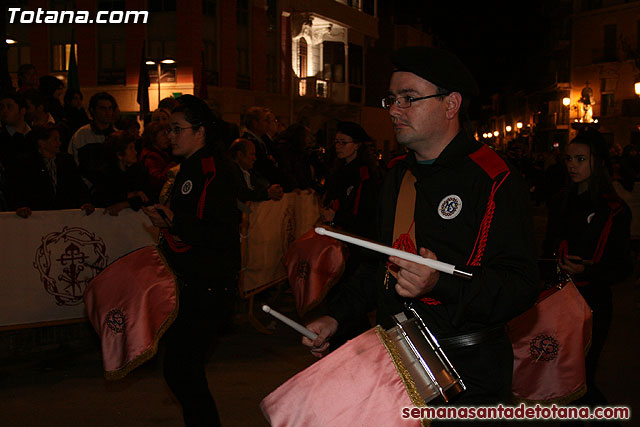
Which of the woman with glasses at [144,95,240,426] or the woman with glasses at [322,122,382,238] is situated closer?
the woman with glasses at [144,95,240,426]

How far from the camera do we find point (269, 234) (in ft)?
29.6

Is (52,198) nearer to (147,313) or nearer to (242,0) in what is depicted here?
(147,313)

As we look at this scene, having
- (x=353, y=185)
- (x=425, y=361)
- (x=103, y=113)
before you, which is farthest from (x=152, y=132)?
(x=425, y=361)

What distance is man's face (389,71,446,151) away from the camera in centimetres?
266

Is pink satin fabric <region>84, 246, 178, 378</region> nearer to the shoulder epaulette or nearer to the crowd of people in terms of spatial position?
the crowd of people

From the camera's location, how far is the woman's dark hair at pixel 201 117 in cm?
446

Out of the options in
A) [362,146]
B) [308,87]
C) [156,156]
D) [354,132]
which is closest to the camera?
[354,132]

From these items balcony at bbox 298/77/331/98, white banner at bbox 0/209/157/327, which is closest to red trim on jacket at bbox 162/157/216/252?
white banner at bbox 0/209/157/327

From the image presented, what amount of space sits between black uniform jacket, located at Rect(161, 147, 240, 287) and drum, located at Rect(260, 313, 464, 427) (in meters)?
1.96

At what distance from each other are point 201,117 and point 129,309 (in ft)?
4.15

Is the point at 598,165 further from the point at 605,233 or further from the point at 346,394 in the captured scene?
the point at 346,394

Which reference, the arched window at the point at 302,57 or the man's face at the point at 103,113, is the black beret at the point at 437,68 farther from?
the arched window at the point at 302,57

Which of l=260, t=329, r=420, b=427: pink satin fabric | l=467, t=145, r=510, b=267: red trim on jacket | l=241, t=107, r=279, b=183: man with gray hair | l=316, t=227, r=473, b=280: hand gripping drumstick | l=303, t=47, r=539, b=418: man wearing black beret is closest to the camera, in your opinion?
l=316, t=227, r=473, b=280: hand gripping drumstick

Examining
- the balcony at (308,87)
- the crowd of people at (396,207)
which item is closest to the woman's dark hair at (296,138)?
the crowd of people at (396,207)
